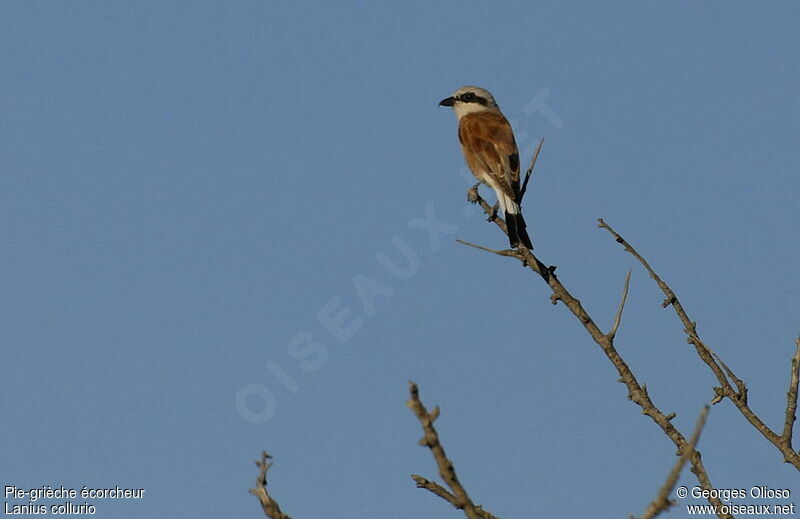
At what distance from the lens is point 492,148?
988 cm

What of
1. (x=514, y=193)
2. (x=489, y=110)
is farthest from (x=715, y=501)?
(x=489, y=110)

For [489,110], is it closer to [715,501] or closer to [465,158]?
[465,158]

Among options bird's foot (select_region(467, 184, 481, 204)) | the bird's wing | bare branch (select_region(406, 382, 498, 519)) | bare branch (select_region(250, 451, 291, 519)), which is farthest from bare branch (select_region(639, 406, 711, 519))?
the bird's wing

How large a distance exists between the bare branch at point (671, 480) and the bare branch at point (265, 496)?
1.11 meters

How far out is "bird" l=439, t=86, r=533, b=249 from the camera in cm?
883

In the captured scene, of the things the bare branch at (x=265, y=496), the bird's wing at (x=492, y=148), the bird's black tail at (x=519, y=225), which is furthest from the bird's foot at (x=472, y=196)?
the bare branch at (x=265, y=496)

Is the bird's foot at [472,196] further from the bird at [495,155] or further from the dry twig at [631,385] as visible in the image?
the dry twig at [631,385]

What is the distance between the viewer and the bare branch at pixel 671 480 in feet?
6.40

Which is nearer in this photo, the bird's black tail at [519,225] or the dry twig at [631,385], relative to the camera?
the dry twig at [631,385]

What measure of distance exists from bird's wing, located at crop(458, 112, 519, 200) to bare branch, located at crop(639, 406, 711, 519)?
22.6 feet

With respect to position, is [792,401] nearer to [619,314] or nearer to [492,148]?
[619,314]

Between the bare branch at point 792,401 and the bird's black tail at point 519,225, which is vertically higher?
the bird's black tail at point 519,225

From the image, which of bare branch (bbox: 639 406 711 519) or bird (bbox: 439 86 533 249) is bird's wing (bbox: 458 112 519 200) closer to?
bird (bbox: 439 86 533 249)

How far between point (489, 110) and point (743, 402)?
304 inches
